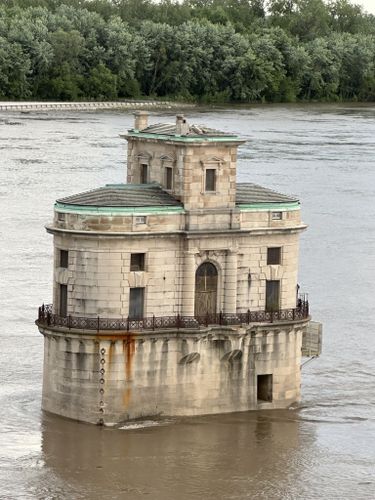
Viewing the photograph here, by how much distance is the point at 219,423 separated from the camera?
1922 inches

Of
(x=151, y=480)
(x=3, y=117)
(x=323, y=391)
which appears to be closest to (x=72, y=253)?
(x=151, y=480)

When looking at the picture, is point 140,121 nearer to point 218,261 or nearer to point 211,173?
point 211,173

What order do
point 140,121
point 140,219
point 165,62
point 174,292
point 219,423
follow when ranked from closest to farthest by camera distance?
point 140,219, point 174,292, point 219,423, point 140,121, point 165,62

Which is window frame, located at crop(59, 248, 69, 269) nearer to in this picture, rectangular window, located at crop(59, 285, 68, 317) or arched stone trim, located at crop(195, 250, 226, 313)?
rectangular window, located at crop(59, 285, 68, 317)

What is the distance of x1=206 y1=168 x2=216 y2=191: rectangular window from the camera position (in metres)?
49.4

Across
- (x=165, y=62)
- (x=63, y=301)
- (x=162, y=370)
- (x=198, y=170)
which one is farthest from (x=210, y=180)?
(x=165, y=62)

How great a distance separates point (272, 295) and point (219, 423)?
12.2 ft

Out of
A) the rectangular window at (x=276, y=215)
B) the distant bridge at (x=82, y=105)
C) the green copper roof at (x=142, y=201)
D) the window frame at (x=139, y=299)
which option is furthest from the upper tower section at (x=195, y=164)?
the distant bridge at (x=82, y=105)

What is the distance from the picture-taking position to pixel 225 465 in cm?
4619

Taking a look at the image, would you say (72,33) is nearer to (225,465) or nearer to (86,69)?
(86,69)

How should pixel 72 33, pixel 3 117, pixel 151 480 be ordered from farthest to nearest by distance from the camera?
1. pixel 72 33
2. pixel 3 117
3. pixel 151 480

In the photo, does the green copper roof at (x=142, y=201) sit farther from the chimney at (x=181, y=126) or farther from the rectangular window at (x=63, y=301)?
the rectangular window at (x=63, y=301)

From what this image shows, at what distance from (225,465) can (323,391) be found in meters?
8.16

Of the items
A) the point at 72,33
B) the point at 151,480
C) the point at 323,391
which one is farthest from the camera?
the point at 72,33
